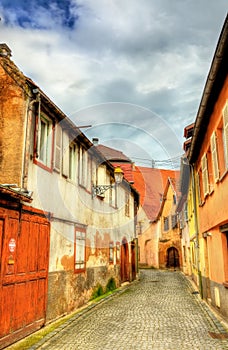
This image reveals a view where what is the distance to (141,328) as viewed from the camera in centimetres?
840

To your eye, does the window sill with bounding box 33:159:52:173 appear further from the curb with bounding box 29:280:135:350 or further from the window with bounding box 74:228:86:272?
the curb with bounding box 29:280:135:350

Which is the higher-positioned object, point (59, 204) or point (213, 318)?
point (59, 204)

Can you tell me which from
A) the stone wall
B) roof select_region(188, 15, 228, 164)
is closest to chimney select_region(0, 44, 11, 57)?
roof select_region(188, 15, 228, 164)

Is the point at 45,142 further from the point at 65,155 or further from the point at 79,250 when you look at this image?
the point at 79,250

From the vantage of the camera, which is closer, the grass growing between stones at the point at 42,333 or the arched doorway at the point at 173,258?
the grass growing between stones at the point at 42,333

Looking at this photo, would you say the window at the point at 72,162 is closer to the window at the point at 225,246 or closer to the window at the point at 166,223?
the window at the point at 225,246

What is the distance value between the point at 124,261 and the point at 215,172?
12.1m

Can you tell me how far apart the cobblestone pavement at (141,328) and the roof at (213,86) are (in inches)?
221

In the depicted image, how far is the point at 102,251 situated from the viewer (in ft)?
49.6

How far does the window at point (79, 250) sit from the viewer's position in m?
11.5

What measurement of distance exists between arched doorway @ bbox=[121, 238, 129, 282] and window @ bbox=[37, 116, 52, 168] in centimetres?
1157

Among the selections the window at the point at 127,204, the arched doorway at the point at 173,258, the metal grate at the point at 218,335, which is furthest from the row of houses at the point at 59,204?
the arched doorway at the point at 173,258

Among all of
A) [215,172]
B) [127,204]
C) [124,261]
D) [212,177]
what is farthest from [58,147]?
[124,261]

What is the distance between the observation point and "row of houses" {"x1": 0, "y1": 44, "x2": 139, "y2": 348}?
287 inches
